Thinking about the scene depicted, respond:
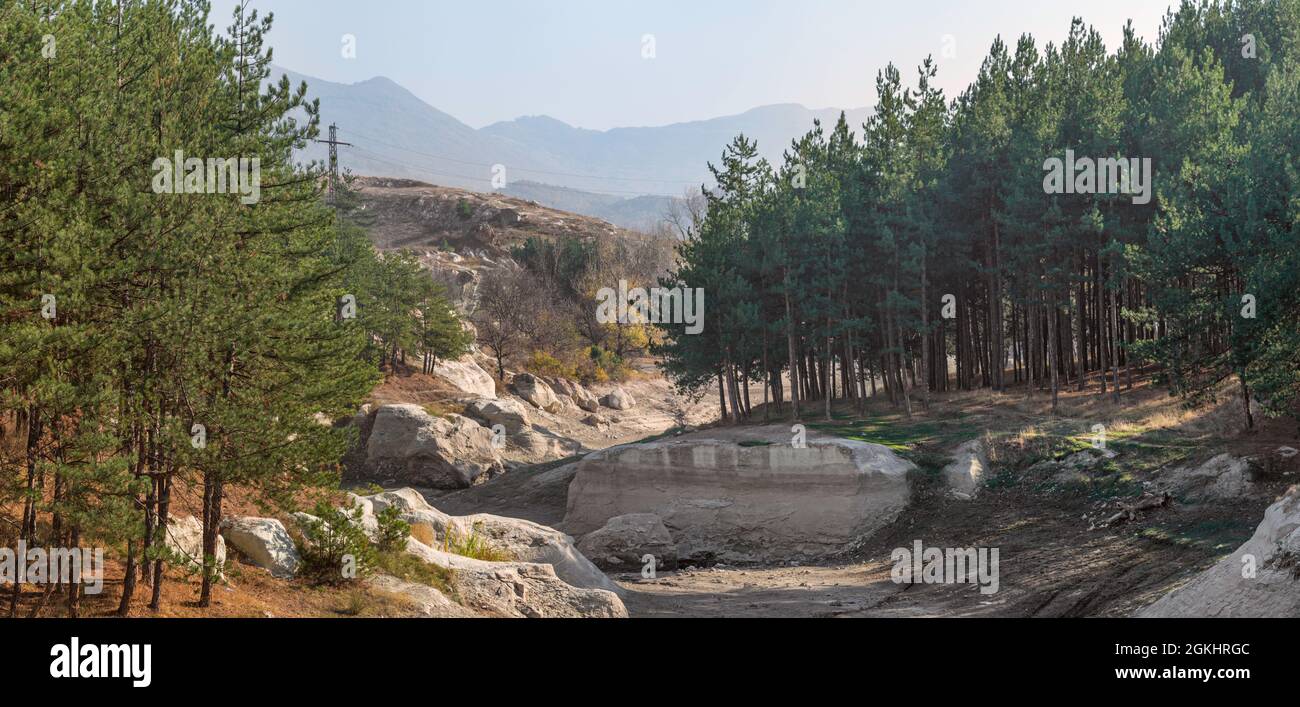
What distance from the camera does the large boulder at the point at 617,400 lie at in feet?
259

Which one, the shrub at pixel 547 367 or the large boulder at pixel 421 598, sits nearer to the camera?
the large boulder at pixel 421 598

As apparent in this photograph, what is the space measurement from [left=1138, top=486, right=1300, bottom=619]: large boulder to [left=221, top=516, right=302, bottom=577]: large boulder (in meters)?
15.5

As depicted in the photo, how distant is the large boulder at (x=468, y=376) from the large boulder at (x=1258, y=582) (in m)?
54.0

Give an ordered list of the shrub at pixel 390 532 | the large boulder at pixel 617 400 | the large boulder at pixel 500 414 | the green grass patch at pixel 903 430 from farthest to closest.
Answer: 1. the large boulder at pixel 617 400
2. the large boulder at pixel 500 414
3. the green grass patch at pixel 903 430
4. the shrub at pixel 390 532

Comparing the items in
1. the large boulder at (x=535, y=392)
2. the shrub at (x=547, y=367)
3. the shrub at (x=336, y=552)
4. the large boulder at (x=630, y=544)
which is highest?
the shrub at (x=547, y=367)

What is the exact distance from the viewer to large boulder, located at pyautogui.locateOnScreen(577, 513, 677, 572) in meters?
33.1

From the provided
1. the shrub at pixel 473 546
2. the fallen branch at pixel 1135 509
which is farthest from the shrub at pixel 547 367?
the fallen branch at pixel 1135 509

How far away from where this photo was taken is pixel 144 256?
54.1 feet

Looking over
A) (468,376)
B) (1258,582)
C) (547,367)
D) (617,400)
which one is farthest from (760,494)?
(547,367)

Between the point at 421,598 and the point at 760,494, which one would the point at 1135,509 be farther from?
the point at 421,598

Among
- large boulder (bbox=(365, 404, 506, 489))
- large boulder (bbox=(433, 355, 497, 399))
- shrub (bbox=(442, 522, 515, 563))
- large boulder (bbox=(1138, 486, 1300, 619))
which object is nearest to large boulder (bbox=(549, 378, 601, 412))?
large boulder (bbox=(433, 355, 497, 399))

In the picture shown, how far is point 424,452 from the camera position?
169 ft

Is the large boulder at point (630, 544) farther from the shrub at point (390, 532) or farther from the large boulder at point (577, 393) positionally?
the large boulder at point (577, 393)

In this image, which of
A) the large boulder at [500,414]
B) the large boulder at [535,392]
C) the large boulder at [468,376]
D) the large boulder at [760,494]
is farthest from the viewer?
the large boulder at [535,392]
